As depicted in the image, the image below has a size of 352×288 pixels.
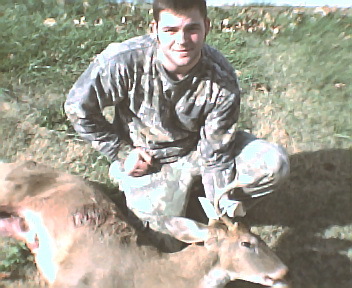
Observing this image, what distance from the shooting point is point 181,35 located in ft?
10.0

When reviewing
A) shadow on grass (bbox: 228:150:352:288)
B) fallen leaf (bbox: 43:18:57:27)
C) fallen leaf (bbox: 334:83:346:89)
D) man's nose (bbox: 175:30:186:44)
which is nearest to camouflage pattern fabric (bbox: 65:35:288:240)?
man's nose (bbox: 175:30:186:44)

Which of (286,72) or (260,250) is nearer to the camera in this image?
(260,250)

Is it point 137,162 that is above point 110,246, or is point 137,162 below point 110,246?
above

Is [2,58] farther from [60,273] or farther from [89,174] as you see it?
[60,273]

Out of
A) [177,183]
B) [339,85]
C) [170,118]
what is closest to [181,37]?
[170,118]

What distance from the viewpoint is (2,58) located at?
5.38 m

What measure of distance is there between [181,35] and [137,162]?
939 mm

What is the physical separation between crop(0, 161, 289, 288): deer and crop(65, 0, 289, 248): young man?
239 mm

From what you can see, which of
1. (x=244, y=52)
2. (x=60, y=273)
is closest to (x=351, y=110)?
(x=244, y=52)

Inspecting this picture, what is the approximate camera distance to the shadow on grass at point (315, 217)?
3719 millimetres

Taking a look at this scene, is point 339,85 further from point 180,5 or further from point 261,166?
point 180,5

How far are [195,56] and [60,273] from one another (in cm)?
135

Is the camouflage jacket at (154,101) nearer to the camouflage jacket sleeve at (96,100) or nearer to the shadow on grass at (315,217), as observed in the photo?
the camouflage jacket sleeve at (96,100)

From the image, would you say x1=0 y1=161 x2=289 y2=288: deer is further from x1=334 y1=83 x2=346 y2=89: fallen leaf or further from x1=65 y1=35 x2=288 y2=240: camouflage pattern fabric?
x1=334 y1=83 x2=346 y2=89: fallen leaf
